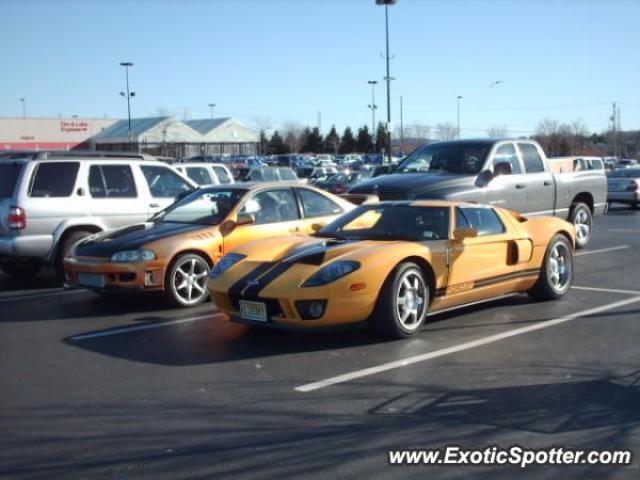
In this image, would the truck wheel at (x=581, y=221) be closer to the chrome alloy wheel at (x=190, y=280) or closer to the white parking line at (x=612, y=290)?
the white parking line at (x=612, y=290)

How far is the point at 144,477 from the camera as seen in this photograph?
4109 mm

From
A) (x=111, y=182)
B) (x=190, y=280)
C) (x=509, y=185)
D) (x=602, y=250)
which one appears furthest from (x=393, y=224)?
(x=602, y=250)

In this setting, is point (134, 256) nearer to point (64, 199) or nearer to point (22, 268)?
point (64, 199)

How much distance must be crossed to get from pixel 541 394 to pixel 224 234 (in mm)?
4814

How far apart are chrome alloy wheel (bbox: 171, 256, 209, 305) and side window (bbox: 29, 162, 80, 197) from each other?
9.18 feet

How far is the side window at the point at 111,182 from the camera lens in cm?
1113

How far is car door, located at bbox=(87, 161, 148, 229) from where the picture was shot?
11.0 metres

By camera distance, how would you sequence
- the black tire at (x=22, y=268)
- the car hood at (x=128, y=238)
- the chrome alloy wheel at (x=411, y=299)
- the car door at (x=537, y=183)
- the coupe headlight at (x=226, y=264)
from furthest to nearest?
the car door at (x=537, y=183) < the black tire at (x=22, y=268) < the car hood at (x=128, y=238) < the coupe headlight at (x=226, y=264) < the chrome alloy wheel at (x=411, y=299)

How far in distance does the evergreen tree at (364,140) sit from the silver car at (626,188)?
69301 mm

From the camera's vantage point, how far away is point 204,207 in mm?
9812

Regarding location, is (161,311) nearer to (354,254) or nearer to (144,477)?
(354,254)

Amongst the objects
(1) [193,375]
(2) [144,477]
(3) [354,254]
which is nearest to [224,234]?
(3) [354,254]

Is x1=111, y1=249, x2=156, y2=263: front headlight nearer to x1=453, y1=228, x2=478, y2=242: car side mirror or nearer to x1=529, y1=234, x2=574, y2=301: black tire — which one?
x1=453, y1=228, x2=478, y2=242: car side mirror

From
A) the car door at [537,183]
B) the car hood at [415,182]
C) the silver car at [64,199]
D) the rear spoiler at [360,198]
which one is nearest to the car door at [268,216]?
the rear spoiler at [360,198]
